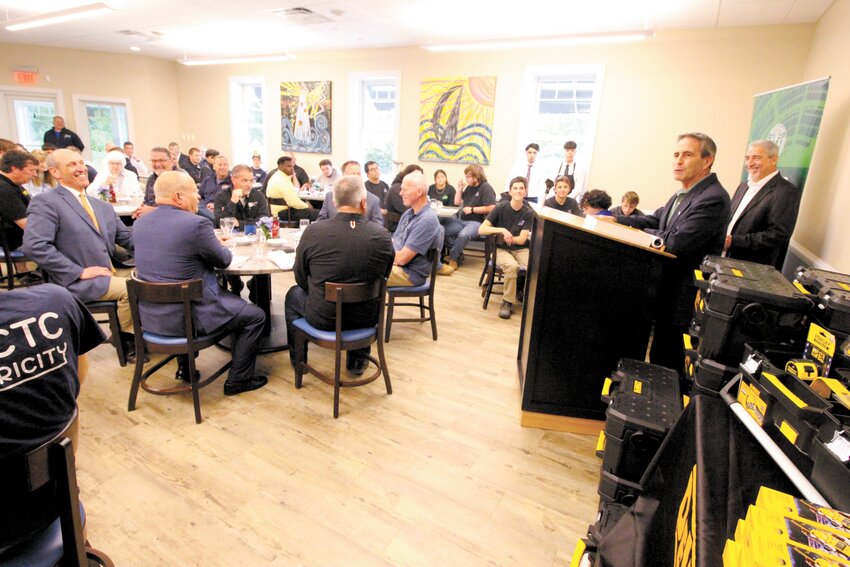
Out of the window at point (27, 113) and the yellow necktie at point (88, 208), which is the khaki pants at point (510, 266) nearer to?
the yellow necktie at point (88, 208)

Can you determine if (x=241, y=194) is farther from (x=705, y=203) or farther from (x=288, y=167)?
(x=705, y=203)

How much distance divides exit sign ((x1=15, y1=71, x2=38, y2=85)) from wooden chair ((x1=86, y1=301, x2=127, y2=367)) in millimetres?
8904

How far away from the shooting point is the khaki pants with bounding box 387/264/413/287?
3.44 meters

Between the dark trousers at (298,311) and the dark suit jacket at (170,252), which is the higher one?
the dark suit jacket at (170,252)

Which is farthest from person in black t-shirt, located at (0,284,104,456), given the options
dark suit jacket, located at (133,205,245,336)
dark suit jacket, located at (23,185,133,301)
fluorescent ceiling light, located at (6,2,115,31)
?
fluorescent ceiling light, located at (6,2,115,31)

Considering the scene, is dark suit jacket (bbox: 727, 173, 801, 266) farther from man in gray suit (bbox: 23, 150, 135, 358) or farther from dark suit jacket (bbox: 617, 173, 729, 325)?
man in gray suit (bbox: 23, 150, 135, 358)

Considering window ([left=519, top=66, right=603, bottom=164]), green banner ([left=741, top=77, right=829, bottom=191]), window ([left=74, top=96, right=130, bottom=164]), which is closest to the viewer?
green banner ([left=741, top=77, right=829, bottom=191])

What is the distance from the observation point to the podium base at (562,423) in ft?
8.04

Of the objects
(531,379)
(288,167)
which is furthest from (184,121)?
(531,379)

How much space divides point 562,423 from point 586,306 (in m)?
0.70

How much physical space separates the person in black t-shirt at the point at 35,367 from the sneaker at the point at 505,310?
3432 mm

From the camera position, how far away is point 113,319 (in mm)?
2869

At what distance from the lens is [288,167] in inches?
243

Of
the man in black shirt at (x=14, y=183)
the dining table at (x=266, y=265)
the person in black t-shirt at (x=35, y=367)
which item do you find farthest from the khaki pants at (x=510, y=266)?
the man in black shirt at (x=14, y=183)
